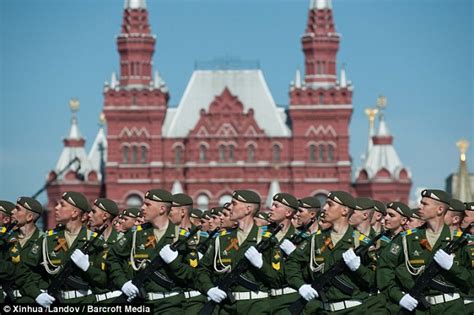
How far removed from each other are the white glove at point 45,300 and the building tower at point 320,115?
222 feet

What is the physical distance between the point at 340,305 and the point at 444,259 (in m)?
1.26

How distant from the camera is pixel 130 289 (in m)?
14.5

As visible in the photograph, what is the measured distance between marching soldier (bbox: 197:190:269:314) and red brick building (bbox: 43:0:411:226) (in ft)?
221

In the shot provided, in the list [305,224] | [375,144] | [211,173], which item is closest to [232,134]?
[211,173]

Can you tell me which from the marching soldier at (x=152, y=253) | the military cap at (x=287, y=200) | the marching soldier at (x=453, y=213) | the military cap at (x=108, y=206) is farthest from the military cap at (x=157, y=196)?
the marching soldier at (x=453, y=213)

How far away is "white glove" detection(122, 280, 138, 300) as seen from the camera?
14.5m

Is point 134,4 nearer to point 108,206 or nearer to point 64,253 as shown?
point 108,206

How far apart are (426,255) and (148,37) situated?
70.7 m

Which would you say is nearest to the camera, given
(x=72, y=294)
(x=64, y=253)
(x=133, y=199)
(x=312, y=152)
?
(x=72, y=294)

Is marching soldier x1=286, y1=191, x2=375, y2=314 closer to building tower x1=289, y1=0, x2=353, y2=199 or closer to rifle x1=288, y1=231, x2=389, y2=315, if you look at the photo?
rifle x1=288, y1=231, x2=389, y2=315

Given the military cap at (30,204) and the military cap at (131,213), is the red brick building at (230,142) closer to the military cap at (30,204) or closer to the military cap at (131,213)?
the military cap at (131,213)

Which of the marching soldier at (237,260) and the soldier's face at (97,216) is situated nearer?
the marching soldier at (237,260)

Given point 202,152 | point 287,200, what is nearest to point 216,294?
point 287,200

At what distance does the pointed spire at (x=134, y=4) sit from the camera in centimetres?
8419
